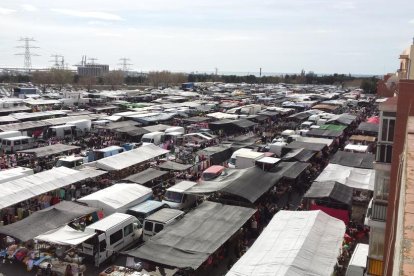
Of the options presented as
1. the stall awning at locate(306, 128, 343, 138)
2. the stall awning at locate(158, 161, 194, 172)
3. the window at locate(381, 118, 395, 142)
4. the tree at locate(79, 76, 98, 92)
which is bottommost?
the stall awning at locate(158, 161, 194, 172)

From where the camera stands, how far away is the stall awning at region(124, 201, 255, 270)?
1011cm

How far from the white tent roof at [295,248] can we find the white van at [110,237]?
4.40 meters

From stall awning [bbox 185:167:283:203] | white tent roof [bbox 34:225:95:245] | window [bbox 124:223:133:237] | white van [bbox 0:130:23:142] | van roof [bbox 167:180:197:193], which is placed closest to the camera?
white tent roof [bbox 34:225:95:245]

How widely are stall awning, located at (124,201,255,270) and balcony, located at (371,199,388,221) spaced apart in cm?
404

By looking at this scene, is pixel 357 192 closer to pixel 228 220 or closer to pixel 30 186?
pixel 228 220

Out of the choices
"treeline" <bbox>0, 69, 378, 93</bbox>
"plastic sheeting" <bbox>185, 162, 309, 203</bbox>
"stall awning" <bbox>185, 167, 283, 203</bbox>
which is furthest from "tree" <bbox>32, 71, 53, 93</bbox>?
"stall awning" <bbox>185, 167, 283, 203</bbox>

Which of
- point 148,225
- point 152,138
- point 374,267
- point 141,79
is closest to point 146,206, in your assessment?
point 148,225

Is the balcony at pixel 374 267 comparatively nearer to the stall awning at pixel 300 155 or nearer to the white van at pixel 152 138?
the stall awning at pixel 300 155

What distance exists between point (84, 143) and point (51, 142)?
2.37 m

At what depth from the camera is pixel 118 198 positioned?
49.1 feet

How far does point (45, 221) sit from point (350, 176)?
12741 millimetres

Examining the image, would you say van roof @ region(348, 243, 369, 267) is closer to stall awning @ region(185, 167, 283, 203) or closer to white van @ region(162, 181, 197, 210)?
stall awning @ region(185, 167, 283, 203)

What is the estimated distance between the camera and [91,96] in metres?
53.8

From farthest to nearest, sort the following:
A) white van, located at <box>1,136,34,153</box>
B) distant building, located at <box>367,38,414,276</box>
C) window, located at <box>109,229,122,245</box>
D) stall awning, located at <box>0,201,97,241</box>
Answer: white van, located at <box>1,136,34,153</box>, window, located at <box>109,229,122,245</box>, stall awning, located at <box>0,201,97,241</box>, distant building, located at <box>367,38,414,276</box>
